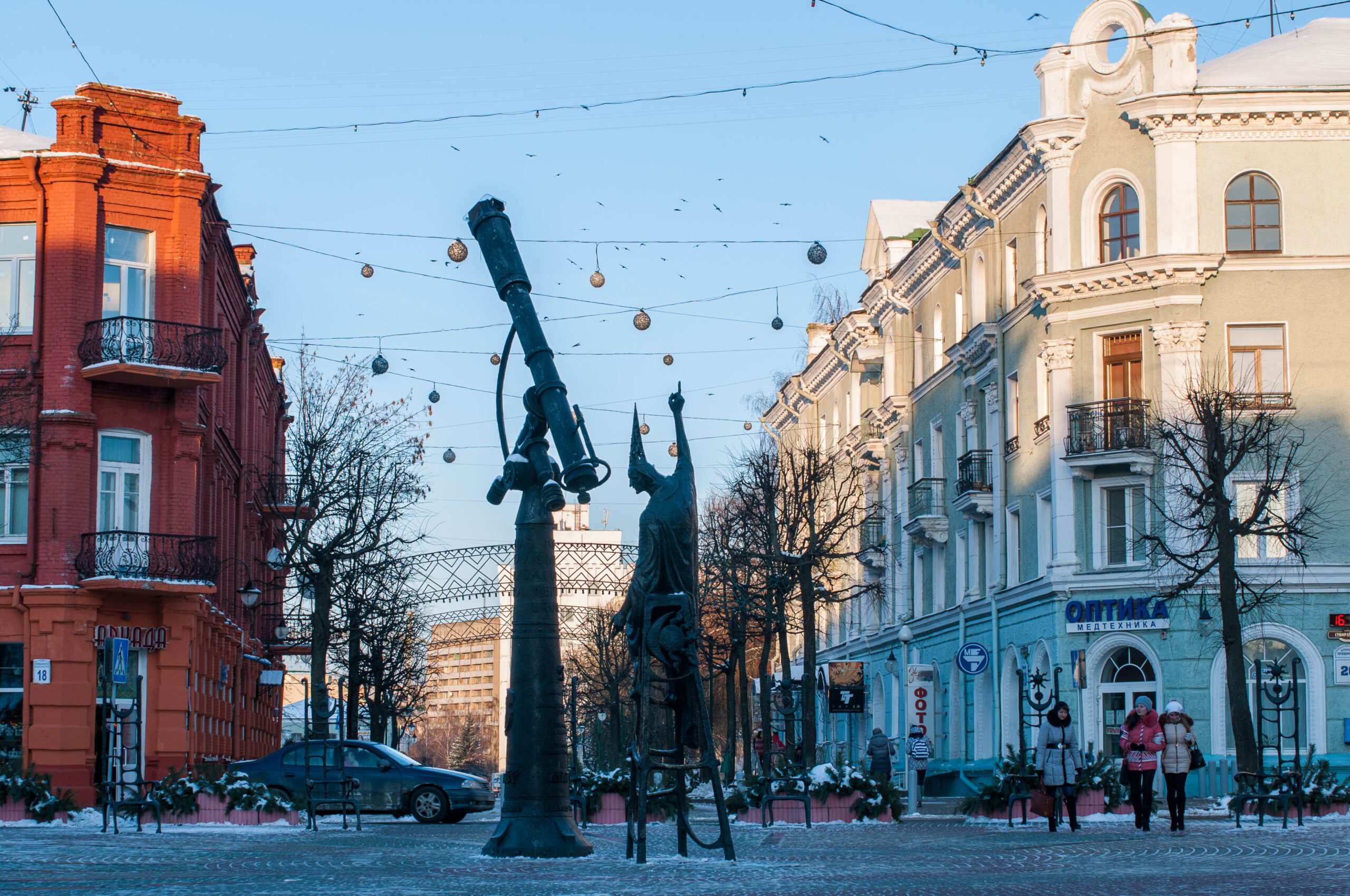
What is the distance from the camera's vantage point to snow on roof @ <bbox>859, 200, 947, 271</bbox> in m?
57.4

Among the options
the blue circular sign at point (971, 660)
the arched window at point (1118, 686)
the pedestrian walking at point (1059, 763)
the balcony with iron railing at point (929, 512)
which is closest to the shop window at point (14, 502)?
the blue circular sign at point (971, 660)

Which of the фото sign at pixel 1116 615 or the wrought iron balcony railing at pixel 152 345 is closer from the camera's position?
the wrought iron balcony railing at pixel 152 345

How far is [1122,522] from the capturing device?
39.4 m

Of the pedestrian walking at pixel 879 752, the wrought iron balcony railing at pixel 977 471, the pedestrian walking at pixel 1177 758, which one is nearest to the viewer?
the pedestrian walking at pixel 1177 758

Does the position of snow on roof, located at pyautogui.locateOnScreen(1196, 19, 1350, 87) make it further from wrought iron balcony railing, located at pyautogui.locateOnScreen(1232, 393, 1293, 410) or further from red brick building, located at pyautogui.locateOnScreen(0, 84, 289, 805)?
red brick building, located at pyautogui.locateOnScreen(0, 84, 289, 805)

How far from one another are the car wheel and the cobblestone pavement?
237 inches

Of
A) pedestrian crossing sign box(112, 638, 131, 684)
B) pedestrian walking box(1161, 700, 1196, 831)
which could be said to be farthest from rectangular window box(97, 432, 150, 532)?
pedestrian walking box(1161, 700, 1196, 831)

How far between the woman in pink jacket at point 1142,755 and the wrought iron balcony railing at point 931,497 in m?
28.1

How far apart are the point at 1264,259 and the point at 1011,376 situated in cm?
748

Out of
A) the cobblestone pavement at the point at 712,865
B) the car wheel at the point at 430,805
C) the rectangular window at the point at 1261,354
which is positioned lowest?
the car wheel at the point at 430,805

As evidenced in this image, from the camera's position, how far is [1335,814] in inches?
1040

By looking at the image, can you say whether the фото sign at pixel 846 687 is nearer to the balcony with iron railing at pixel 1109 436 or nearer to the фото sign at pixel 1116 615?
the фото sign at pixel 1116 615

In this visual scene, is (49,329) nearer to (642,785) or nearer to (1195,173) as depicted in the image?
(642,785)

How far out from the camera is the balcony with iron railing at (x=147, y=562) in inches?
1250
